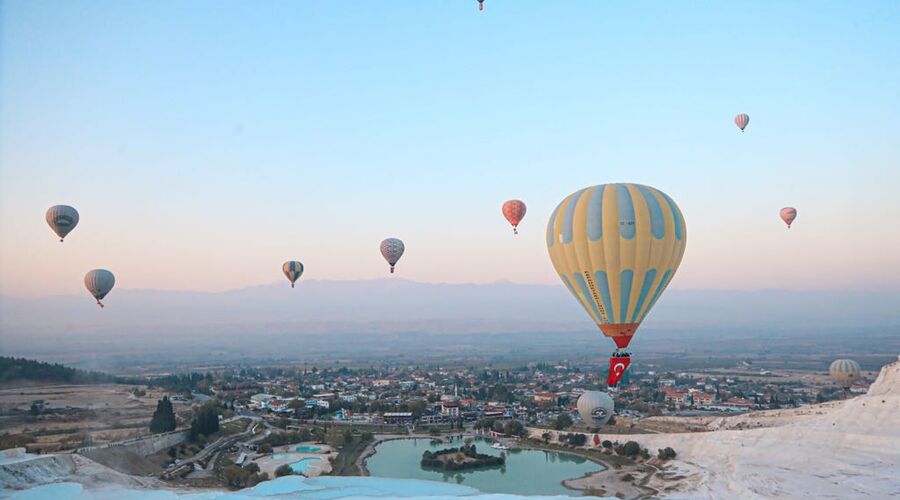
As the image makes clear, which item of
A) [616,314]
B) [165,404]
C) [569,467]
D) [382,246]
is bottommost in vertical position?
[569,467]

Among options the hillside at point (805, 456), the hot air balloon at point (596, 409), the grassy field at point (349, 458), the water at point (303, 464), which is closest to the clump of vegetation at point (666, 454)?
the hillside at point (805, 456)

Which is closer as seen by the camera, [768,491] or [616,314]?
[616,314]

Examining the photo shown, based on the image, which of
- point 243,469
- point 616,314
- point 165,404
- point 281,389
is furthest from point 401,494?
point 281,389

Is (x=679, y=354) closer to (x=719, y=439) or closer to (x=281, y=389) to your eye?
(x=281, y=389)

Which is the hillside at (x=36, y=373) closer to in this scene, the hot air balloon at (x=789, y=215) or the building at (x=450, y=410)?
the building at (x=450, y=410)

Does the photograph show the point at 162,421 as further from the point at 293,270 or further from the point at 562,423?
the point at 562,423
